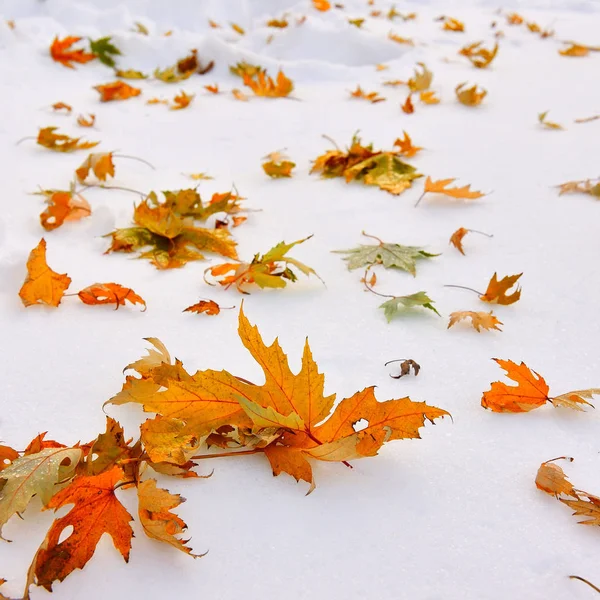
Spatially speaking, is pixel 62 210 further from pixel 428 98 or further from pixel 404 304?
pixel 428 98

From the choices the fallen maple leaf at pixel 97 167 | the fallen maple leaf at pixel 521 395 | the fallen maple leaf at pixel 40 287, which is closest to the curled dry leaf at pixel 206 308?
the fallen maple leaf at pixel 40 287

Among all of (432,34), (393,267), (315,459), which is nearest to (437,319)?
(393,267)

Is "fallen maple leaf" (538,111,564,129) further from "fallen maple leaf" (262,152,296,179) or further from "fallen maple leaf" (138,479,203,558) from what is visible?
"fallen maple leaf" (138,479,203,558)

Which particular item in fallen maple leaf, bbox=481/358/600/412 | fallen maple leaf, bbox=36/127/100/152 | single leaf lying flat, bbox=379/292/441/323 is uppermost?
fallen maple leaf, bbox=481/358/600/412

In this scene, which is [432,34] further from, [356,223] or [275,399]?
[275,399]

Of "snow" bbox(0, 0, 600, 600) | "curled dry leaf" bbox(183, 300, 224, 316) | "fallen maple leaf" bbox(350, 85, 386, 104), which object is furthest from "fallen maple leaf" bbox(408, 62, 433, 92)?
"curled dry leaf" bbox(183, 300, 224, 316)
